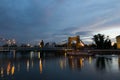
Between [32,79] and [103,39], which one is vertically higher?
[103,39]

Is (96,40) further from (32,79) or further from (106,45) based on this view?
(32,79)

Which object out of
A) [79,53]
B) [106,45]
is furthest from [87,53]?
[106,45]

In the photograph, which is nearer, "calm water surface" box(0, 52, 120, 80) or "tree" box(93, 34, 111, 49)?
"calm water surface" box(0, 52, 120, 80)

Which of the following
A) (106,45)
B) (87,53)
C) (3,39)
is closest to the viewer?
(87,53)

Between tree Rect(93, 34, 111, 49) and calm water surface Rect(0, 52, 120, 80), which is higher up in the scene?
tree Rect(93, 34, 111, 49)

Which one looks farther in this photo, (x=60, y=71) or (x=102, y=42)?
(x=102, y=42)

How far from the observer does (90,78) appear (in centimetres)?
3481

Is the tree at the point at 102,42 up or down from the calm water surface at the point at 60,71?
up

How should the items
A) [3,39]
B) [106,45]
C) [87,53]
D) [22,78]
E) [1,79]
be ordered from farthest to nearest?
[3,39]
[106,45]
[87,53]
[22,78]
[1,79]

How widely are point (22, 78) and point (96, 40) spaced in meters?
108

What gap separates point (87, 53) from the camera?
104m

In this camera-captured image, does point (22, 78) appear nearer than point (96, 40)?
Yes

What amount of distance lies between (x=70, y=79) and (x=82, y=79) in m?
2.17

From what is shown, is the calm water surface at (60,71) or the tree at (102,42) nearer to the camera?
the calm water surface at (60,71)
